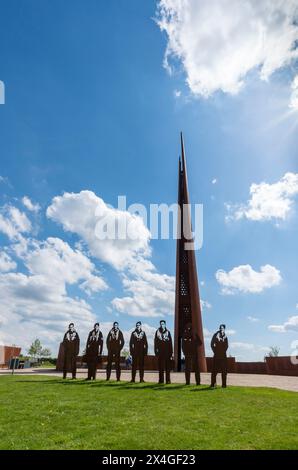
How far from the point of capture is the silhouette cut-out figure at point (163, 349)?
14.9 meters

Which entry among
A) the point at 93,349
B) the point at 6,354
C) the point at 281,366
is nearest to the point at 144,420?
the point at 93,349

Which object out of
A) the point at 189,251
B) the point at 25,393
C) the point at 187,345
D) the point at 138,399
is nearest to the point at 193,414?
the point at 138,399

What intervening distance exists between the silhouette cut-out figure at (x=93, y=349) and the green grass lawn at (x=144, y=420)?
13.8 feet

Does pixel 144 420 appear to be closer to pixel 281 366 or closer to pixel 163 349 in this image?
pixel 163 349

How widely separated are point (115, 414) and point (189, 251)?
71.3 feet

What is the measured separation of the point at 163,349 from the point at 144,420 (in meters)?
7.52

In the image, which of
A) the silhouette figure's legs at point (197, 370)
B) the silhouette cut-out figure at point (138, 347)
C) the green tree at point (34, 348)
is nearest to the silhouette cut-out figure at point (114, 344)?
the silhouette cut-out figure at point (138, 347)

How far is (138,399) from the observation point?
1012 centimetres

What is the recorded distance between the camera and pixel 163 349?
14.9m

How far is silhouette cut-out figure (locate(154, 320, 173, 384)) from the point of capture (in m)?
14.9

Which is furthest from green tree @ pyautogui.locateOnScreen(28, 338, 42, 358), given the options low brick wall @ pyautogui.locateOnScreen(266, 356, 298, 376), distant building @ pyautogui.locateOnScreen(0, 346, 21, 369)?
low brick wall @ pyautogui.locateOnScreen(266, 356, 298, 376)
